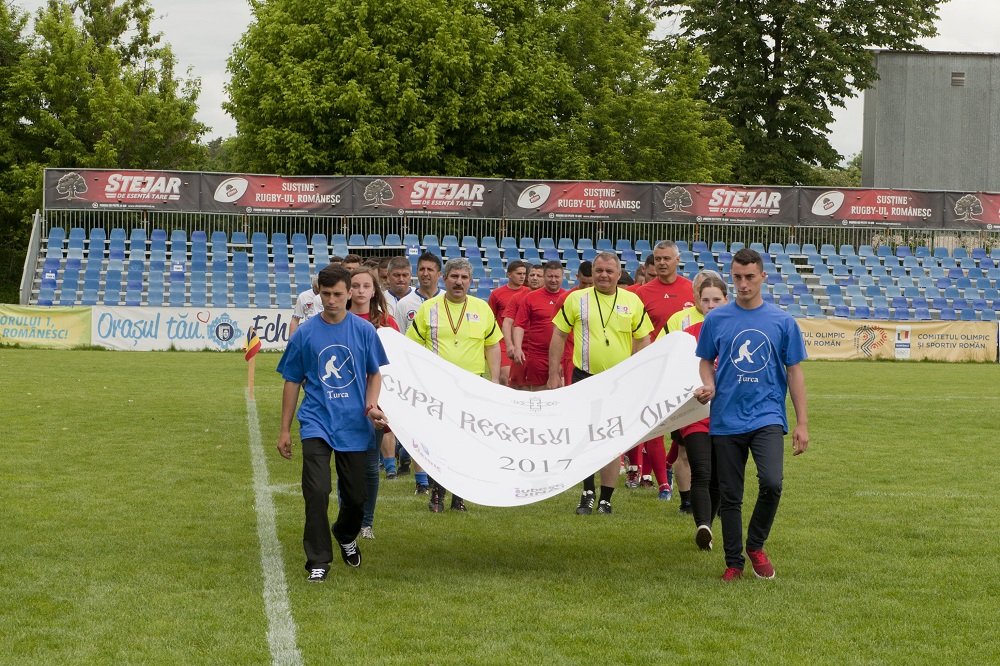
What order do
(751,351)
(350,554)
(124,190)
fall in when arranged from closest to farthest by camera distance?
(751,351) → (350,554) → (124,190)

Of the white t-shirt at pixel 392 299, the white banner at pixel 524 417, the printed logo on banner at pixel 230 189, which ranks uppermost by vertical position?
the printed logo on banner at pixel 230 189

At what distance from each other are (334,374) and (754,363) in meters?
2.40

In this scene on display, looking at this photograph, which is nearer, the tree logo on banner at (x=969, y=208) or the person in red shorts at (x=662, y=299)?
the person in red shorts at (x=662, y=299)

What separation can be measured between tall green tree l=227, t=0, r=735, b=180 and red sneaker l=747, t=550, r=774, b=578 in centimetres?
3356

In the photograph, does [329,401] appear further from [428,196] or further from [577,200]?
[577,200]

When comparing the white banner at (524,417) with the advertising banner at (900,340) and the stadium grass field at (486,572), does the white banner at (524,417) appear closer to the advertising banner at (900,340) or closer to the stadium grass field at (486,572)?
the stadium grass field at (486,572)

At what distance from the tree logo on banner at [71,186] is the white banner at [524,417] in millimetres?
27342

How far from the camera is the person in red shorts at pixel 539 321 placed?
11627 millimetres

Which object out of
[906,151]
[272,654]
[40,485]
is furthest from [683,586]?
[906,151]

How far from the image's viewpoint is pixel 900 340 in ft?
102

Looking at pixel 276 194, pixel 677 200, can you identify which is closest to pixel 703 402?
pixel 276 194

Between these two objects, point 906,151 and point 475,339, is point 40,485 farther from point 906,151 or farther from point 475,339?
point 906,151

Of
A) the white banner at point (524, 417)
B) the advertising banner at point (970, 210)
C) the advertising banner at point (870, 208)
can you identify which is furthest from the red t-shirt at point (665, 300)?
the advertising banner at point (970, 210)

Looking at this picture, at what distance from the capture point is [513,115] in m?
42.6
